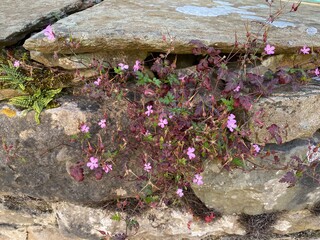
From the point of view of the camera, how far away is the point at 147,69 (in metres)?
2.84

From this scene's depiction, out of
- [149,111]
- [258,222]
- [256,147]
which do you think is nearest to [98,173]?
[149,111]

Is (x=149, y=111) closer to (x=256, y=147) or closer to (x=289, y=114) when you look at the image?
(x=256, y=147)

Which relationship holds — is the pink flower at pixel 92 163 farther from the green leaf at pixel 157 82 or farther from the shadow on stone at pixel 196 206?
the shadow on stone at pixel 196 206

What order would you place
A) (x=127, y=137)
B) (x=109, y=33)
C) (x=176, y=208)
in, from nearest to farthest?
(x=109, y=33)
(x=127, y=137)
(x=176, y=208)

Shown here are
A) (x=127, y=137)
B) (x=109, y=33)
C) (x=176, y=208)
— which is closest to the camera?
(x=109, y=33)

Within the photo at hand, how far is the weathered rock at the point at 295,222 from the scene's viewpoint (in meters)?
3.08

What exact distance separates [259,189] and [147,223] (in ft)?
3.03

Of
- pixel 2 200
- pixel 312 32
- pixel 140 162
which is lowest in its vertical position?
pixel 2 200

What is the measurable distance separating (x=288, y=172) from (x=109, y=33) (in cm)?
152

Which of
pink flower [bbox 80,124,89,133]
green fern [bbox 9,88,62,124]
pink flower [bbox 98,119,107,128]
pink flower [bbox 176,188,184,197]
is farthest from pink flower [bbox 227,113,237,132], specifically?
green fern [bbox 9,88,62,124]

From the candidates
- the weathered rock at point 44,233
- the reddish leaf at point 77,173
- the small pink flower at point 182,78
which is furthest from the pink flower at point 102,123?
Result: the weathered rock at point 44,233

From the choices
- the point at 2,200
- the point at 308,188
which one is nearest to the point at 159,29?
the point at 308,188

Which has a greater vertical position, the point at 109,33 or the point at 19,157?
the point at 109,33

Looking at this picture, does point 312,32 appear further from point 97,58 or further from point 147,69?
point 97,58
